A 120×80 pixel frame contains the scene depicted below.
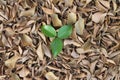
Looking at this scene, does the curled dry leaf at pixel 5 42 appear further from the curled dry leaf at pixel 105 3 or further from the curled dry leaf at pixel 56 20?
the curled dry leaf at pixel 105 3

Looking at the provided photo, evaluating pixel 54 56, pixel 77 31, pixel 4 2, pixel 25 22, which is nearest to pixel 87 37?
pixel 77 31

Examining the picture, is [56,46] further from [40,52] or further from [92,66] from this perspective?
[92,66]

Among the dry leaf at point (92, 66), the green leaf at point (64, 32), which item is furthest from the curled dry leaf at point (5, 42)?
the dry leaf at point (92, 66)

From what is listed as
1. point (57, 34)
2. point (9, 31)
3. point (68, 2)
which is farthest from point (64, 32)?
point (9, 31)

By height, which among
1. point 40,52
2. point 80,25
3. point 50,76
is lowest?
point 50,76

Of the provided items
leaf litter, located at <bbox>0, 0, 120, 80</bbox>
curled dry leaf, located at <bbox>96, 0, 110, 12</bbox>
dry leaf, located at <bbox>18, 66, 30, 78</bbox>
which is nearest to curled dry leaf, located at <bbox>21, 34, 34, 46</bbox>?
leaf litter, located at <bbox>0, 0, 120, 80</bbox>

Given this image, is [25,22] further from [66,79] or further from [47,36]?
[66,79]

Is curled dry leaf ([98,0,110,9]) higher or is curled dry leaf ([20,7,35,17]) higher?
curled dry leaf ([98,0,110,9])

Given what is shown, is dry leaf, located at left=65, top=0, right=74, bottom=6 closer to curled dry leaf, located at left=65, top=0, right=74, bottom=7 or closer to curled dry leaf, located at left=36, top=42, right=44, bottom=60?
curled dry leaf, located at left=65, top=0, right=74, bottom=7
